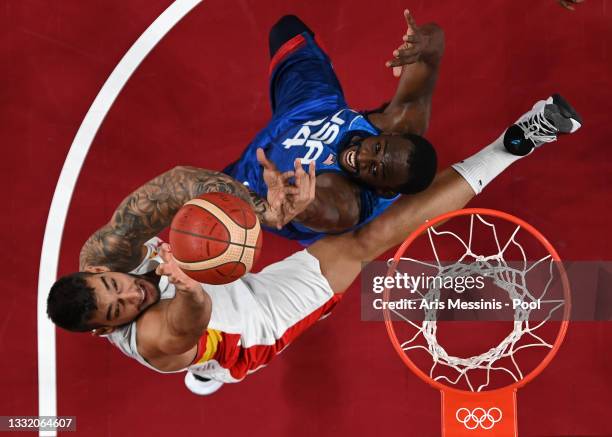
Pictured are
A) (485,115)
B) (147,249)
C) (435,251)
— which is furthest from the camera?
(485,115)

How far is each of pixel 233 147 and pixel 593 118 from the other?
214 centimetres

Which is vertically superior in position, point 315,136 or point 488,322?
point 315,136

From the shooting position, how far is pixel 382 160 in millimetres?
3379

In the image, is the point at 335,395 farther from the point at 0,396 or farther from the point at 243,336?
the point at 0,396

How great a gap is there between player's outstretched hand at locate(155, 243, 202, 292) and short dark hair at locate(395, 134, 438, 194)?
48.4 inches

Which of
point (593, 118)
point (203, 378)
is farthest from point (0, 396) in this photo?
point (593, 118)

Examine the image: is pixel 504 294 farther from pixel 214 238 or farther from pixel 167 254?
pixel 167 254

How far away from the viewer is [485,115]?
14.2 ft

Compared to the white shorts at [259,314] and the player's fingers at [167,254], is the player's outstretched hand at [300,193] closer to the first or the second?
the player's fingers at [167,254]

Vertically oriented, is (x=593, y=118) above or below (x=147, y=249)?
above

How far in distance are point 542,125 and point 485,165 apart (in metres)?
0.36

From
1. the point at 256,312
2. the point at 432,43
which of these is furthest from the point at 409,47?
the point at 256,312

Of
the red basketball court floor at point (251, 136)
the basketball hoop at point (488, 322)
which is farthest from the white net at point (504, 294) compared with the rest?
the red basketball court floor at point (251, 136)

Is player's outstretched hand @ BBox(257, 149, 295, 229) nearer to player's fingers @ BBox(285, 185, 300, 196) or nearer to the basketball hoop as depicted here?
player's fingers @ BBox(285, 185, 300, 196)
